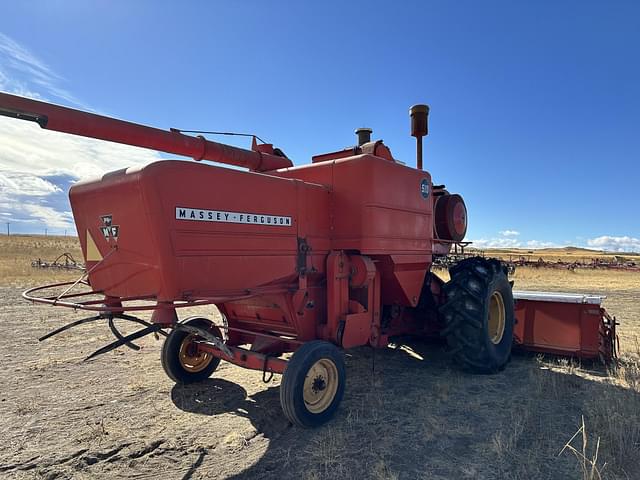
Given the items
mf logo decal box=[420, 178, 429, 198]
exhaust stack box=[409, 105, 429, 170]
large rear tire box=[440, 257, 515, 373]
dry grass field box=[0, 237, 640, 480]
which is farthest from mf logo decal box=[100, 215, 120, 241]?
exhaust stack box=[409, 105, 429, 170]

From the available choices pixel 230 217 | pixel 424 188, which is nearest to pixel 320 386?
pixel 230 217

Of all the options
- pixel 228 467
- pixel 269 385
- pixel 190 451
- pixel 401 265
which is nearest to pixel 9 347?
pixel 269 385

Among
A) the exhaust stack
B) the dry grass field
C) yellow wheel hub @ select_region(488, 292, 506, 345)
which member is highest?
the exhaust stack

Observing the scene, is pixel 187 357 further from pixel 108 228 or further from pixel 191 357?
pixel 108 228

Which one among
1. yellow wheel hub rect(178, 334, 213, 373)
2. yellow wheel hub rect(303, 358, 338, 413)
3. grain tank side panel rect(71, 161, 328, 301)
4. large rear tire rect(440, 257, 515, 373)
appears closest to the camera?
grain tank side panel rect(71, 161, 328, 301)

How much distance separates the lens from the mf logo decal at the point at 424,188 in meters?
5.81

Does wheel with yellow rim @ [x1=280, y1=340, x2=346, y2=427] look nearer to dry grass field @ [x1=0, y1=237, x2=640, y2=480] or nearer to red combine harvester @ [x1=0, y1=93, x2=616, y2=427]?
red combine harvester @ [x1=0, y1=93, x2=616, y2=427]

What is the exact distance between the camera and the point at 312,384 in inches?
164

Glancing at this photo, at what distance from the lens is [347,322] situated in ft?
15.8

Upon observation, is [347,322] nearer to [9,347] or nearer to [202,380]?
[202,380]

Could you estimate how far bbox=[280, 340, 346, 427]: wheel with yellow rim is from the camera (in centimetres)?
386

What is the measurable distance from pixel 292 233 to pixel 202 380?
7.98 feet

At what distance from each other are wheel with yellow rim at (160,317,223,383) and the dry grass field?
20 centimetres

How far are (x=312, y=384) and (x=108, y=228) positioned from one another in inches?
92.1
